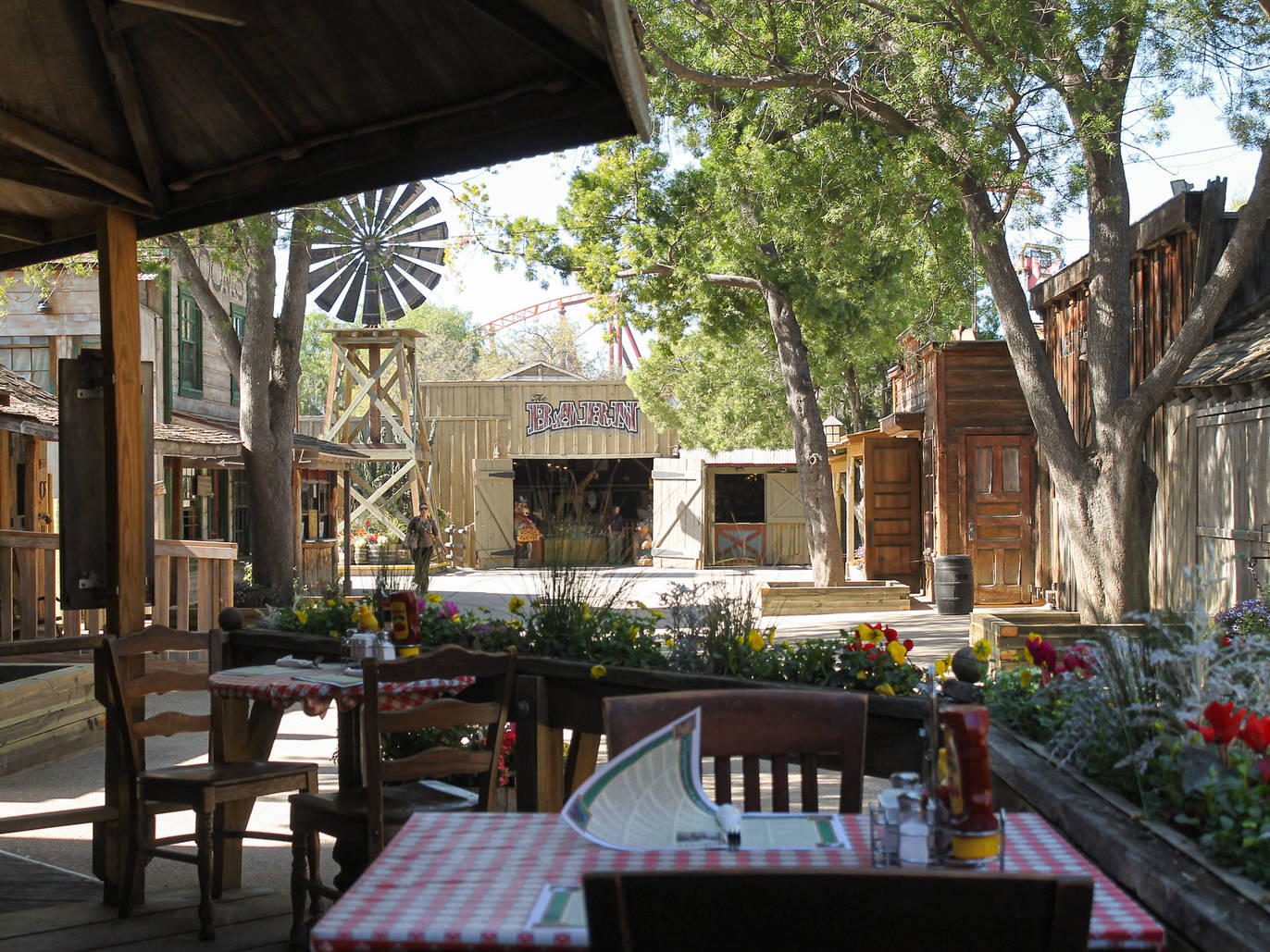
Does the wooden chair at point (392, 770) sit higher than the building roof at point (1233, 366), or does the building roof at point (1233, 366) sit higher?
the building roof at point (1233, 366)

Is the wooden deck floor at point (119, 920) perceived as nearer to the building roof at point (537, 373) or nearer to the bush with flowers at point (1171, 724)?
the bush with flowers at point (1171, 724)

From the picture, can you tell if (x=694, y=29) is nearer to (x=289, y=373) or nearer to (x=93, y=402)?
(x=289, y=373)

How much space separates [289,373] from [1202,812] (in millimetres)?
12128

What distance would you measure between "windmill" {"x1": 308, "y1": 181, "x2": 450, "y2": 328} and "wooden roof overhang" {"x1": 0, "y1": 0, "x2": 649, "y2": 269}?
780 inches

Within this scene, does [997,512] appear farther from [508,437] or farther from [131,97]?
[508,437]

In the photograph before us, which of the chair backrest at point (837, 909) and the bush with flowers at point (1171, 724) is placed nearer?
the chair backrest at point (837, 909)

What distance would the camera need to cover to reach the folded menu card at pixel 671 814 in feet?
6.98

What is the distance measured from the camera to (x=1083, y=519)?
34.4 feet

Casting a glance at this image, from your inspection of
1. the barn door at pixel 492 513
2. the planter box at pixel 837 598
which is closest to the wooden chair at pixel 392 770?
the planter box at pixel 837 598

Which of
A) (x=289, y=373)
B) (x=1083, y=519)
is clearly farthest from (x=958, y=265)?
(x=289, y=373)

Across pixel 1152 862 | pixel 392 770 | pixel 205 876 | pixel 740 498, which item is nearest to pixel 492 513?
pixel 740 498

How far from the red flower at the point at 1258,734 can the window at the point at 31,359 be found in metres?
15.2

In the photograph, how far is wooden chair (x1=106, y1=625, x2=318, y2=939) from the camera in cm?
394

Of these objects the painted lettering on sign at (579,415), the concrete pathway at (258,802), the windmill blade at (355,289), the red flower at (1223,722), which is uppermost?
the windmill blade at (355,289)
